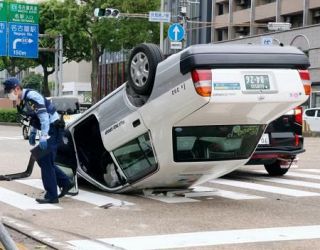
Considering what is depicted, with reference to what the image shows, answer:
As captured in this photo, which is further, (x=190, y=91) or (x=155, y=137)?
(x=155, y=137)

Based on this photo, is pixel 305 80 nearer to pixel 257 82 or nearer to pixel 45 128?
pixel 257 82

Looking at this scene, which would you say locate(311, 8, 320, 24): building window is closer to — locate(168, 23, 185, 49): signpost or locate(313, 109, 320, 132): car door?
locate(313, 109, 320, 132): car door

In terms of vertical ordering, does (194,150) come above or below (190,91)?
below

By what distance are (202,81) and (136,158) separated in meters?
2.08

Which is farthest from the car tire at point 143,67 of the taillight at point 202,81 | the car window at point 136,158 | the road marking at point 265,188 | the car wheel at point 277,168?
the car wheel at point 277,168

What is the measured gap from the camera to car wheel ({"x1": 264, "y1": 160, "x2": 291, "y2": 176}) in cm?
1284

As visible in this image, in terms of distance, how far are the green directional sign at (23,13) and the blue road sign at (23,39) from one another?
0.91ft

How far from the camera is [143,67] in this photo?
337 inches

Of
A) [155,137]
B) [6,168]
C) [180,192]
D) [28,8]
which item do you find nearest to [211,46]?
[155,137]

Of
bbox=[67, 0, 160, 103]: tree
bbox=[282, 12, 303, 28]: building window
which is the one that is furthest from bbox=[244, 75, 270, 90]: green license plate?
bbox=[282, 12, 303, 28]: building window

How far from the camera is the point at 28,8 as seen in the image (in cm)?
3425

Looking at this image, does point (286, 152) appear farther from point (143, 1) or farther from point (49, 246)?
point (143, 1)

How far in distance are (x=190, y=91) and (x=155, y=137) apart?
3.82ft

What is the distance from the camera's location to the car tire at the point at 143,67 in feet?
27.4
